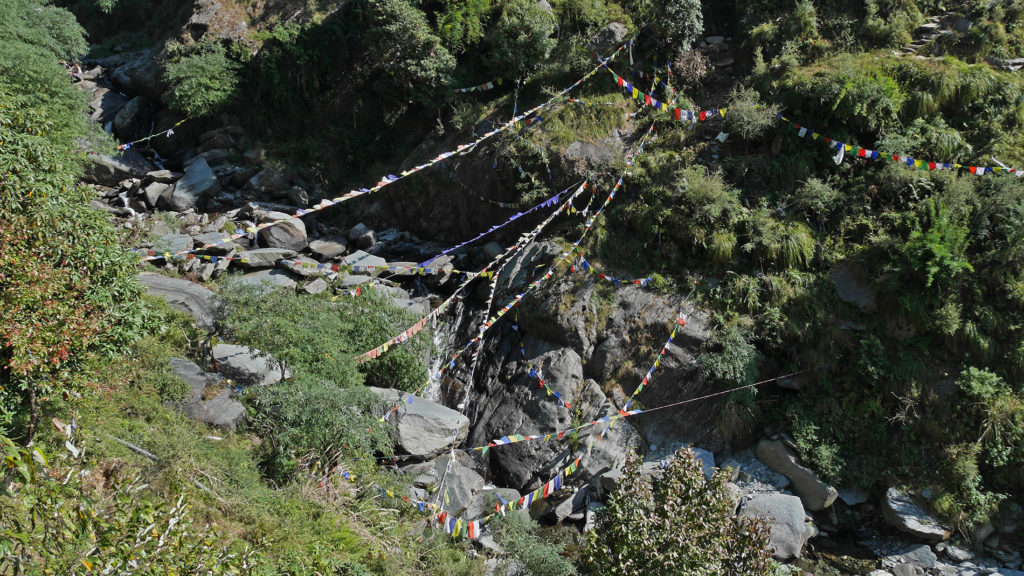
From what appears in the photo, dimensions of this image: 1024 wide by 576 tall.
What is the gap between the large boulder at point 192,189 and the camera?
17719 mm

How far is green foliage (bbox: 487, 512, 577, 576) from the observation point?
8977 mm

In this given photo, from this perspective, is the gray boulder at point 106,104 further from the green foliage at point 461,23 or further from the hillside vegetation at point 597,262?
the green foliage at point 461,23

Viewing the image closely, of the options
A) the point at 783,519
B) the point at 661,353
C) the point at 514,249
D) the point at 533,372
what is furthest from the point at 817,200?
the point at 533,372

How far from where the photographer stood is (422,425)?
11.4 metres

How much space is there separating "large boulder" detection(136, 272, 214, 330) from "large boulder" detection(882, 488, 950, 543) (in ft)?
41.5

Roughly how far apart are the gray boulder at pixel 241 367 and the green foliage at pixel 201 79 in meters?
12.3

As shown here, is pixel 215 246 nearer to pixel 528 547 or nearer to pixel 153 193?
pixel 153 193

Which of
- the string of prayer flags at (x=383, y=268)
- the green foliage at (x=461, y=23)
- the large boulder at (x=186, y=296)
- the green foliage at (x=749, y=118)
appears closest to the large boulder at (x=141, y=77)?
the green foliage at (x=461, y=23)

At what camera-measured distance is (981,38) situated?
14.5 metres

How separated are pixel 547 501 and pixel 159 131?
62.0 feet

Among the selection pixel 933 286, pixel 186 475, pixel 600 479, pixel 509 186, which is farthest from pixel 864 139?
pixel 186 475

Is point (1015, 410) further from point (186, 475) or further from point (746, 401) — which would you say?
point (186, 475)

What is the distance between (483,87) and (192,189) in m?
9.05

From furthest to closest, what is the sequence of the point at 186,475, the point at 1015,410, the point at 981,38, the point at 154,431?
the point at 981,38 < the point at 1015,410 < the point at 154,431 < the point at 186,475
